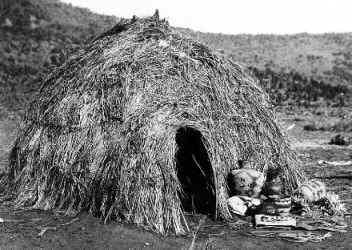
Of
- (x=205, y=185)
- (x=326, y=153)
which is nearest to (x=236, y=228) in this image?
(x=205, y=185)

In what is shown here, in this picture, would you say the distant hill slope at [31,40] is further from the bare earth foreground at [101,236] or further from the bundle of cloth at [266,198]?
the bundle of cloth at [266,198]

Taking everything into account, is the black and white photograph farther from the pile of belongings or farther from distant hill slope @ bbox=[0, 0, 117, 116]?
distant hill slope @ bbox=[0, 0, 117, 116]

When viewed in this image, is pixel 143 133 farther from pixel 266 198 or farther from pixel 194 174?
pixel 266 198

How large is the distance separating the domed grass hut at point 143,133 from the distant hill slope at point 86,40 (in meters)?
12.8

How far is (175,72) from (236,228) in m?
2.45

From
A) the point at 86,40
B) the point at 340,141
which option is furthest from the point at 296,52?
the point at 340,141

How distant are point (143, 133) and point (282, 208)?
2250mm

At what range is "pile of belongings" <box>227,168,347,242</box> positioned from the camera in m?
6.95

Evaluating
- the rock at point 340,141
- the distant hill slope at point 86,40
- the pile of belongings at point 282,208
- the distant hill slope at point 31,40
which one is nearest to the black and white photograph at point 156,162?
the pile of belongings at point 282,208

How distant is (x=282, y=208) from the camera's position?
7.22 m

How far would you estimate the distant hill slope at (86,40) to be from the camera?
90.8ft

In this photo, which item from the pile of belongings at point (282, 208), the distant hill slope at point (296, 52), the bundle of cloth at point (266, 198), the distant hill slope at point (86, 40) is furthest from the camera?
the distant hill slope at point (296, 52)

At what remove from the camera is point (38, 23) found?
3334 cm

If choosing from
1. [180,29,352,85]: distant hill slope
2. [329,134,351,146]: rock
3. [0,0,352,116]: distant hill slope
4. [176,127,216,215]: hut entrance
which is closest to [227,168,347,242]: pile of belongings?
[176,127,216,215]: hut entrance
